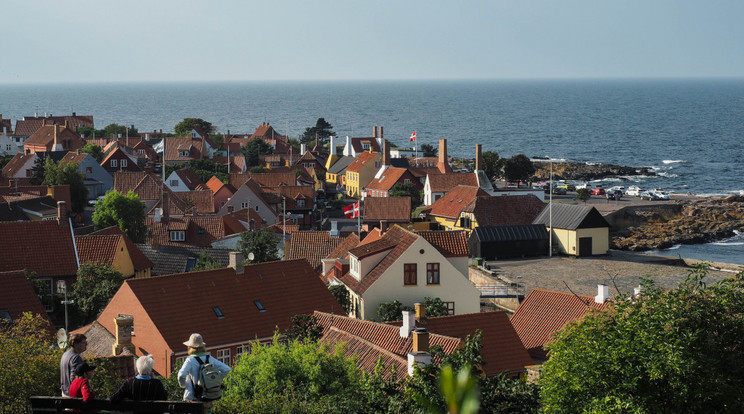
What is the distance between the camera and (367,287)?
34.1 metres

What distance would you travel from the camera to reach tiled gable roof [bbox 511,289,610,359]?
29.0m

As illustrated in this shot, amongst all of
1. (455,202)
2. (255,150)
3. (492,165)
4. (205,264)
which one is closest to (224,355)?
(205,264)

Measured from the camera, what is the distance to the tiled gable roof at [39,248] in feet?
121

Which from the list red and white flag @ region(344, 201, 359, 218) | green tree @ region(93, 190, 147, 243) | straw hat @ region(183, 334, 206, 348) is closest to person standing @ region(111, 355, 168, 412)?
straw hat @ region(183, 334, 206, 348)

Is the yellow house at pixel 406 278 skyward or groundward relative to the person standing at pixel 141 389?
groundward

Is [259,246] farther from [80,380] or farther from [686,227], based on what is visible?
[686,227]

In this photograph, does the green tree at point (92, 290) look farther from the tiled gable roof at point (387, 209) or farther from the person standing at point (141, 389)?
the tiled gable roof at point (387, 209)

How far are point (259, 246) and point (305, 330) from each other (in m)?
21.0

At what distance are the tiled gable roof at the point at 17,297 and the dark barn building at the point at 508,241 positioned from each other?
98.9 feet

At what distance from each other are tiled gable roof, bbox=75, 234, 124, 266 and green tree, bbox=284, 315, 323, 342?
15211mm

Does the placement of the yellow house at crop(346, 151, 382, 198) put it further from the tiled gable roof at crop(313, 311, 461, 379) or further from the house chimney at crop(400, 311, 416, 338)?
the house chimney at crop(400, 311, 416, 338)

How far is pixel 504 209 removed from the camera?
62.1 meters

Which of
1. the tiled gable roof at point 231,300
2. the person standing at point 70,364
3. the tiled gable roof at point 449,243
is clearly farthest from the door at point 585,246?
the person standing at point 70,364

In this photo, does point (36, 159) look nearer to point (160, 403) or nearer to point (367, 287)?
point (367, 287)
